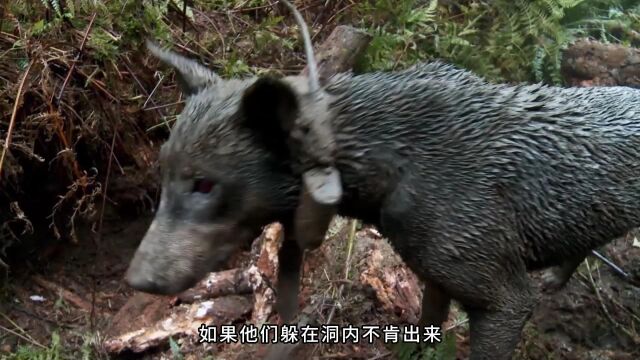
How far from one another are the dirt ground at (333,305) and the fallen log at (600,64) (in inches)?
58.3

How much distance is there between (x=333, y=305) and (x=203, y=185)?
1.34m

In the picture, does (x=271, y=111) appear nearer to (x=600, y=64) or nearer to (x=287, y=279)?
(x=287, y=279)

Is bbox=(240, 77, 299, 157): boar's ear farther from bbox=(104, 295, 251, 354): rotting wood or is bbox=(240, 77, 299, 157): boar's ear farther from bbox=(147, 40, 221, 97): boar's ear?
bbox=(104, 295, 251, 354): rotting wood

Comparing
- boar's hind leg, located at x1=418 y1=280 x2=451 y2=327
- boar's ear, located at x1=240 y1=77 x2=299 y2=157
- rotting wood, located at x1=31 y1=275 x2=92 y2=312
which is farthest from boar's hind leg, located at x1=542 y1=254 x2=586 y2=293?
rotting wood, located at x1=31 y1=275 x2=92 y2=312

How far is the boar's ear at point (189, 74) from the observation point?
87.5 inches

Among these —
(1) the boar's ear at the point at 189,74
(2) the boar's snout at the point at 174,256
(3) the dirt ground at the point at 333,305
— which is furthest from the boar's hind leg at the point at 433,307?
(1) the boar's ear at the point at 189,74

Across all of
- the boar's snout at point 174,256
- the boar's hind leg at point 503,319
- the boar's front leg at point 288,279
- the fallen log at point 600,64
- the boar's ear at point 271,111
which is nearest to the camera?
the boar's ear at point 271,111

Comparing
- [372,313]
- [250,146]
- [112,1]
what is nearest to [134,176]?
[112,1]

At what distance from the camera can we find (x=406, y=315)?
10.9ft

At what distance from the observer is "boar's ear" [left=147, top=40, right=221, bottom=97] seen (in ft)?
7.29

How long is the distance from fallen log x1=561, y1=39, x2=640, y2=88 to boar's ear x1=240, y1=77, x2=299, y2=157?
11.6ft

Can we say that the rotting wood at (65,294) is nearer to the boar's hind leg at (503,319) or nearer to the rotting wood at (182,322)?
the rotting wood at (182,322)

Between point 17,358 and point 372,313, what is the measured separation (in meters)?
1.58

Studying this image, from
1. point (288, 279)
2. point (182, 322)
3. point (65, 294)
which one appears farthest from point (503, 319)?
point (65, 294)
